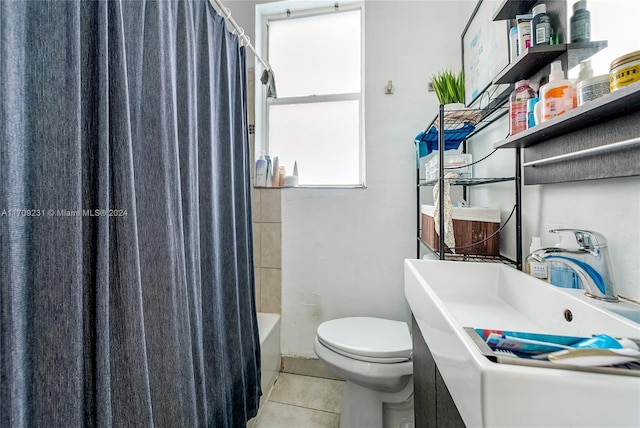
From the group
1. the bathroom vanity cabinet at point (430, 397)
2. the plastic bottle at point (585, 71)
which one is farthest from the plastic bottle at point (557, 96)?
the bathroom vanity cabinet at point (430, 397)

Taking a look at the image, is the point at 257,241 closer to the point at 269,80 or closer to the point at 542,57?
the point at 269,80

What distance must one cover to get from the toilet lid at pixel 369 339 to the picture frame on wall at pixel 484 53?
3.47 feet

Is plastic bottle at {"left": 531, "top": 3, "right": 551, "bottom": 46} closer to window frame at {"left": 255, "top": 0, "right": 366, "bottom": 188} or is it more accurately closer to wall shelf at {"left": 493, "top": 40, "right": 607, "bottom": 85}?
wall shelf at {"left": 493, "top": 40, "right": 607, "bottom": 85}

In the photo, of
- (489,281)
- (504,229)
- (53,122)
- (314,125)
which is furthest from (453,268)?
(314,125)

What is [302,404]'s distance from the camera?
1490 mm

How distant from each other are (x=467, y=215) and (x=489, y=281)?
28cm

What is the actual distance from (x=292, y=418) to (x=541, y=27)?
5.92 ft

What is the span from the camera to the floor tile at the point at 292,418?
4.45 ft

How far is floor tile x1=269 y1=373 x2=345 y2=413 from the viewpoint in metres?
1.49

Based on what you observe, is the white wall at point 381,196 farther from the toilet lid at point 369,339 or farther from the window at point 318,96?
the toilet lid at point 369,339

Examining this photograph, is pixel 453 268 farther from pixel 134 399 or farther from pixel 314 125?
pixel 314 125

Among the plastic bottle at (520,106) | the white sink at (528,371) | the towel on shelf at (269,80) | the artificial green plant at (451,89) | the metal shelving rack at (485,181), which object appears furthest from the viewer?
the towel on shelf at (269,80)

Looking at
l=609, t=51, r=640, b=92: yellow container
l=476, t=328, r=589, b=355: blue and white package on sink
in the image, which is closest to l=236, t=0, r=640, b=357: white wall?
l=609, t=51, r=640, b=92: yellow container

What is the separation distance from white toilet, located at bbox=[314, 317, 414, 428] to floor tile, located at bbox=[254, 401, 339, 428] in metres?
0.12
